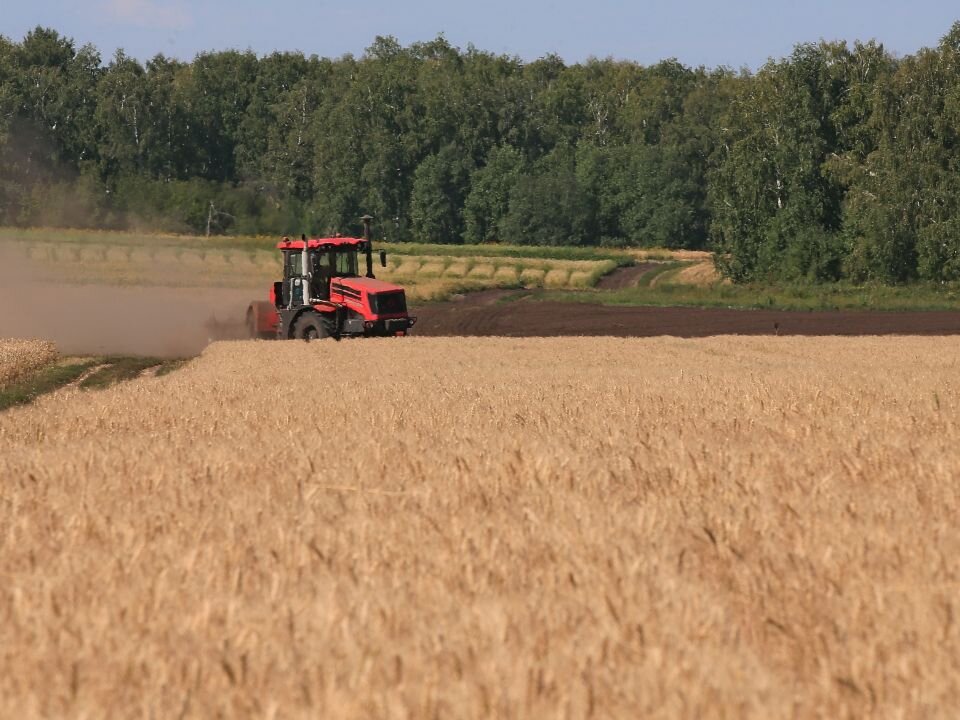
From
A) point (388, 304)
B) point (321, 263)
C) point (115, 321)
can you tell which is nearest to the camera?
point (388, 304)

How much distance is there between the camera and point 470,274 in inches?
3179

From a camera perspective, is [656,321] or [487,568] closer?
[487,568]

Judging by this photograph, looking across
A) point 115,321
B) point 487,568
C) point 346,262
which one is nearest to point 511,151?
point 115,321

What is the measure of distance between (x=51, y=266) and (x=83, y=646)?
7227 centimetres

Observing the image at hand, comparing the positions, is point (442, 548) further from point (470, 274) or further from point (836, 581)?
point (470, 274)

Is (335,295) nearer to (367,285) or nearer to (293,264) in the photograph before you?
(367,285)

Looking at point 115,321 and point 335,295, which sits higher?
point 335,295

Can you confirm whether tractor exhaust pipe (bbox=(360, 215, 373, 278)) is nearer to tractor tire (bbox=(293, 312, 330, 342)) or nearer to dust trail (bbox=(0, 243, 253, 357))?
tractor tire (bbox=(293, 312, 330, 342))

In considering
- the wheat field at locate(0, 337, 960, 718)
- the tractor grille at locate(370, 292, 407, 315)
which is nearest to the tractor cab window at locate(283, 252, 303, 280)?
the tractor grille at locate(370, 292, 407, 315)

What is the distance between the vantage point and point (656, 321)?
168 ft

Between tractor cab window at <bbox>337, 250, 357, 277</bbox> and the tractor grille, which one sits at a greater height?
tractor cab window at <bbox>337, 250, 357, 277</bbox>

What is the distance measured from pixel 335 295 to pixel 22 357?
299 inches

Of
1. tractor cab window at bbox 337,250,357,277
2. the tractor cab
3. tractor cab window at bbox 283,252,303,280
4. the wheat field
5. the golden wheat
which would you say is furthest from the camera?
tractor cab window at bbox 337,250,357,277

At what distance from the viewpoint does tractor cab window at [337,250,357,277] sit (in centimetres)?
3584
